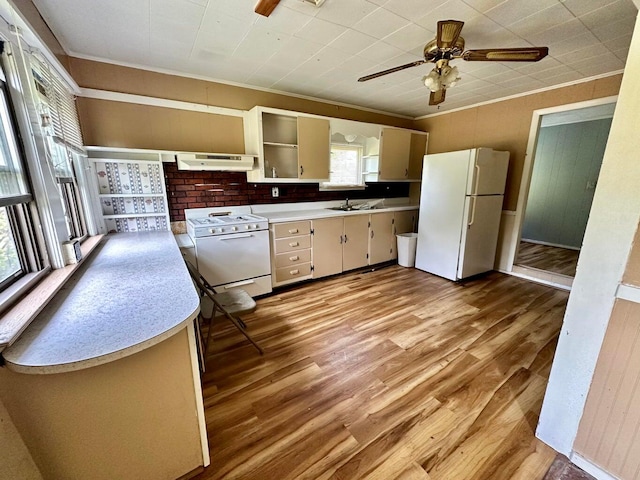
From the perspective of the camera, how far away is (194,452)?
3.91 feet

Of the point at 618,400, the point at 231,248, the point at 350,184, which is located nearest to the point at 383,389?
the point at 618,400

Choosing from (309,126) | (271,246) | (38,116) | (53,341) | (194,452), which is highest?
(309,126)

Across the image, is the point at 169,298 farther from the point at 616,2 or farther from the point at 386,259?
the point at 386,259

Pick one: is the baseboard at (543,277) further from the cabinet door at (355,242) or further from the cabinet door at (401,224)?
the cabinet door at (355,242)

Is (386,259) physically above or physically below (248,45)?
below

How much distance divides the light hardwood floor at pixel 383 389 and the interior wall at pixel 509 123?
1900 mm

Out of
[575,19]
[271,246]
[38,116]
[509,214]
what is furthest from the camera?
[509,214]

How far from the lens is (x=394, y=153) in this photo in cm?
411

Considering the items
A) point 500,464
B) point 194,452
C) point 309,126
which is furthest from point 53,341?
point 309,126

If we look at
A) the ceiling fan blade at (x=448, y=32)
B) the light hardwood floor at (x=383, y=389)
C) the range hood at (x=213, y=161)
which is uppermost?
the ceiling fan blade at (x=448, y=32)

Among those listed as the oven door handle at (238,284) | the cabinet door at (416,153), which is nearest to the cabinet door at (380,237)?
the cabinet door at (416,153)

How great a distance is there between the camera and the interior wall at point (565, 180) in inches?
182

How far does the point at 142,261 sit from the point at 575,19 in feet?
11.1

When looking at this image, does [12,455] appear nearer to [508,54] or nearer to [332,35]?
[332,35]
